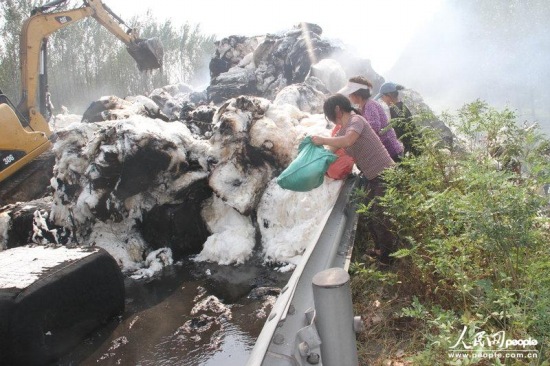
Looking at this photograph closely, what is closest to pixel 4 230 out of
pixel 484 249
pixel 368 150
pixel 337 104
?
pixel 337 104

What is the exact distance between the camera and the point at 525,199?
1.79m

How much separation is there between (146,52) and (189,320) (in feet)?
27.8

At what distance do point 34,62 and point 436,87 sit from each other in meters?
29.4

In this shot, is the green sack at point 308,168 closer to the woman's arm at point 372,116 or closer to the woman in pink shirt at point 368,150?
the woman in pink shirt at point 368,150

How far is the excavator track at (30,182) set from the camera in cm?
645

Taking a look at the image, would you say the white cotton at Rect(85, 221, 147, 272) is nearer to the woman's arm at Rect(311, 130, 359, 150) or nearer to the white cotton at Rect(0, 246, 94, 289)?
the white cotton at Rect(0, 246, 94, 289)

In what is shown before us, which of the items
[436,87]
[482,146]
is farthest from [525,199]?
[436,87]

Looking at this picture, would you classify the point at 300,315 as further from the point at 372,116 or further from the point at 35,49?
the point at 35,49

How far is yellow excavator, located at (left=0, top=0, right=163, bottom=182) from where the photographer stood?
255 inches

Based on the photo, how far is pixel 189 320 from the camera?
3.23 m

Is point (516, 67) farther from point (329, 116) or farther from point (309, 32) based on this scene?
point (329, 116)

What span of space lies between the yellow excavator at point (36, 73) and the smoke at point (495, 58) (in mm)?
18897

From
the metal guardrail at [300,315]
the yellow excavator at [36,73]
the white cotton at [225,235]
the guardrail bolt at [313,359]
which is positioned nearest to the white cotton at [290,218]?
the white cotton at [225,235]

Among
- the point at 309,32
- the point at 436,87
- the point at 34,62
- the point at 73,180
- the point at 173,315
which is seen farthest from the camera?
the point at 436,87
